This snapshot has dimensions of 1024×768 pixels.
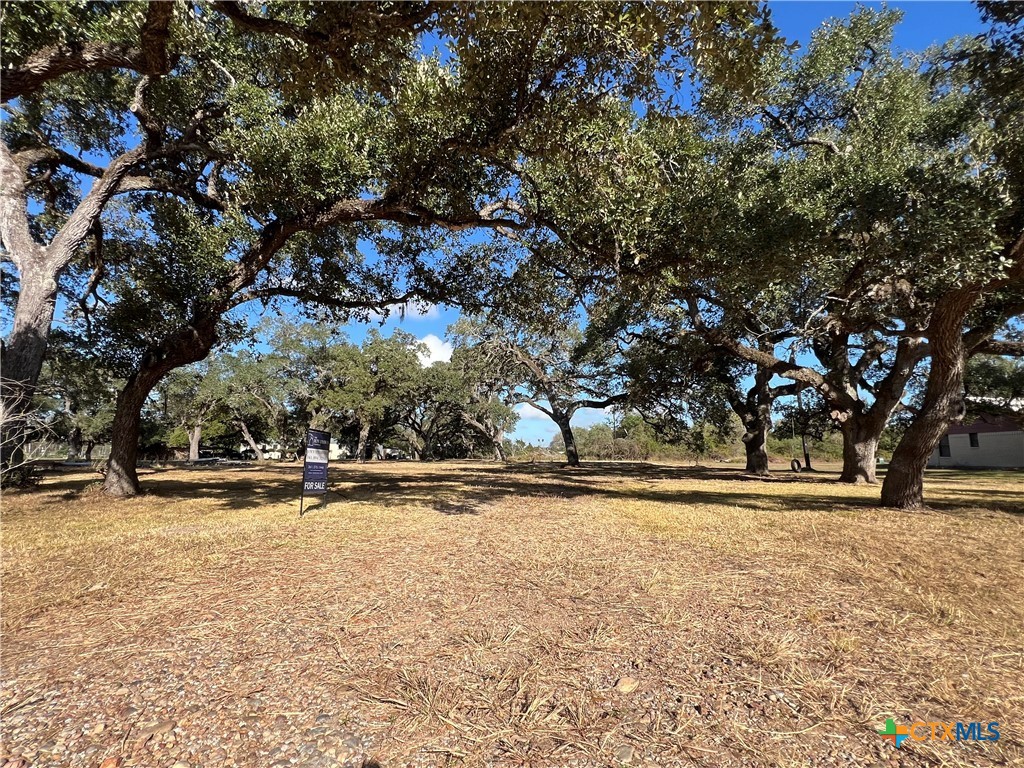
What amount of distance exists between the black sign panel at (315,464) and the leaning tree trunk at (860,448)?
1408 centimetres

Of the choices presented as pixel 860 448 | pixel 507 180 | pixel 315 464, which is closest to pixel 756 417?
pixel 860 448

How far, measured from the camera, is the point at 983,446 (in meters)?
32.2

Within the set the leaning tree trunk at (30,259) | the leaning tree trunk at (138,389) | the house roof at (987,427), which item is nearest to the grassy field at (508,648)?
the leaning tree trunk at (30,259)

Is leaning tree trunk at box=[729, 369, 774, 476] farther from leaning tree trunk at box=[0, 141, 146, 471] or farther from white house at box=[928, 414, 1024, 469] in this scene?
leaning tree trunk at box=[0, 141, 146, 471]

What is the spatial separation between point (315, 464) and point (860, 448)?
1468 cm

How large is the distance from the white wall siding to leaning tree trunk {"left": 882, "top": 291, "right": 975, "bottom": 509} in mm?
31397

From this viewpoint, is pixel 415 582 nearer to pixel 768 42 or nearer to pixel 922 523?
pixel 768 42

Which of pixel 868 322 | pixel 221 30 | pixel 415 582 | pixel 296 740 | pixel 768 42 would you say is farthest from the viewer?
pixel 868 322

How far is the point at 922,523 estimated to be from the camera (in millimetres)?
6297

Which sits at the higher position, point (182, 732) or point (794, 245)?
point (794, 245)

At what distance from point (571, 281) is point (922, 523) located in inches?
253

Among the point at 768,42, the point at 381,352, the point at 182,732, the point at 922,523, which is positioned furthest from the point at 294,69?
the point at 381,352

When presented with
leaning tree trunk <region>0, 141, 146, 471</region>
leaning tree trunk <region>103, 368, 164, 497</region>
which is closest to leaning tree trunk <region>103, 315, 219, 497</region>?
leaning tree trunk <region>103, 368, 164, 497</region>

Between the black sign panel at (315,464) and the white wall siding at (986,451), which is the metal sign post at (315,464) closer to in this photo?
the black sign panel at (315,464)
